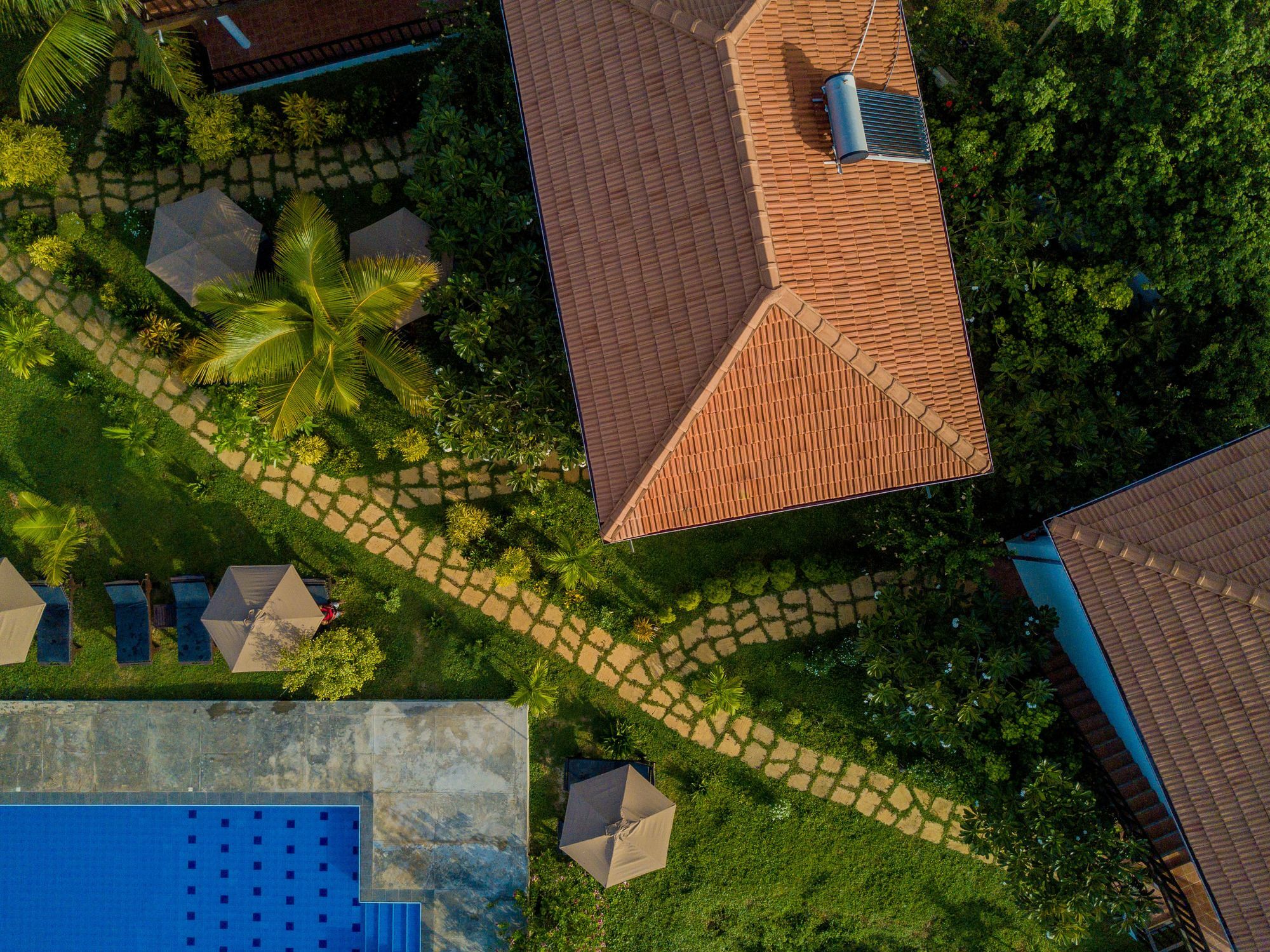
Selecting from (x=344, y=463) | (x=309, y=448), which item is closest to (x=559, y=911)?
(x=344, y=463)

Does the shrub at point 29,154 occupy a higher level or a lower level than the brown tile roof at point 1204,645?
higher

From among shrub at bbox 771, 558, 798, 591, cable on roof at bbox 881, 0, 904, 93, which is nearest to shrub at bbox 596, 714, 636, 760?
shrub at bbox 771, 558, 798, 591

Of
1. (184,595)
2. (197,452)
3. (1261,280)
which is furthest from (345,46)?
(1261,280)

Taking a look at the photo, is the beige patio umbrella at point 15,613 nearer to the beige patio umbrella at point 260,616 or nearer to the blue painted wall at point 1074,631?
the beige patio umbrella at point 260,616

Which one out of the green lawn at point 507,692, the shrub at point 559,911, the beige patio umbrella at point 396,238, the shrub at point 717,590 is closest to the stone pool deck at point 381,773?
the green lawn at point 507,692

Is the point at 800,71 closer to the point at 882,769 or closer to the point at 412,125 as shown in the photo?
the point at 412,125

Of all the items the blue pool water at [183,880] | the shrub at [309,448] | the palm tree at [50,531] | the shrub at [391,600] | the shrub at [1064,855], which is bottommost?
the blue pool water at [183,880]
